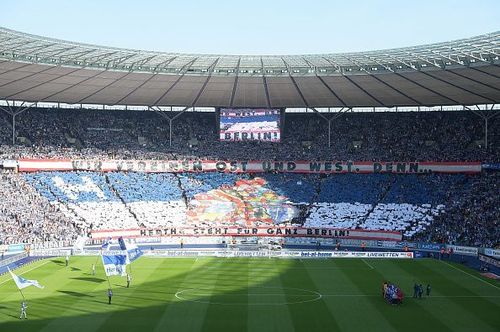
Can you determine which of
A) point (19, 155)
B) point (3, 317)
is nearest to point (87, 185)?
point (19, 155)

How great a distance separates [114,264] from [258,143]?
44627 millimetres

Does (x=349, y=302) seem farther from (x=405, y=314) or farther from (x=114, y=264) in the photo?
(x=114, y=264)

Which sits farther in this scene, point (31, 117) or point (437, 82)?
point (31, 117)

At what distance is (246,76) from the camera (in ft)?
244

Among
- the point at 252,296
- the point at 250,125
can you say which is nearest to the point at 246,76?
the point at 250,125

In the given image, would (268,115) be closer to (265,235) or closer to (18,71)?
(265,235)

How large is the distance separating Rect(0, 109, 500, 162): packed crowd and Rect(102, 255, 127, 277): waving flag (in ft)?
122

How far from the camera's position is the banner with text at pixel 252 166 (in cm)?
7356

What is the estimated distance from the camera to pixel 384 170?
76.8 meters

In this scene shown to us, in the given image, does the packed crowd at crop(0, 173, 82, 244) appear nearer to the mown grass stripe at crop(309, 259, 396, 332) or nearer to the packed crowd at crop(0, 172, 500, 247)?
the packed crowd at crop(0, 172, 500, 247)

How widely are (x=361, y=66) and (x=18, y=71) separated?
122ft

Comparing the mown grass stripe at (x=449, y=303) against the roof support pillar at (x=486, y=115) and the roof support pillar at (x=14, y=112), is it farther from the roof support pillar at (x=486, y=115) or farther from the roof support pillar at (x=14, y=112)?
the roof support pillar at (x=14, y=112)

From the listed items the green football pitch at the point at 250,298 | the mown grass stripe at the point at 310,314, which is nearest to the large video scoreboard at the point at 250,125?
the green football pitch at the point at 250,298

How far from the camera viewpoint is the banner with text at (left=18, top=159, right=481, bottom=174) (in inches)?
2896
